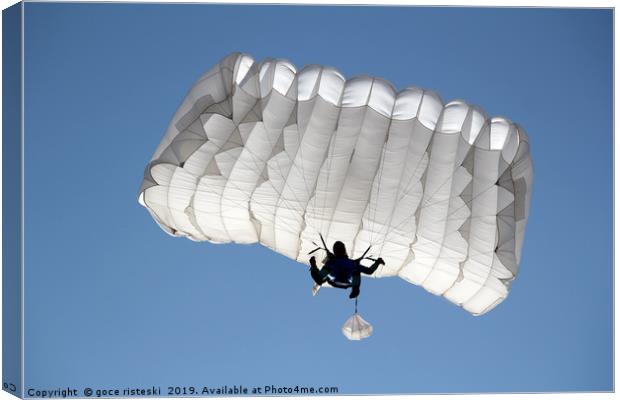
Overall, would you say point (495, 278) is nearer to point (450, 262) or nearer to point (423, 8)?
point (450, 262)

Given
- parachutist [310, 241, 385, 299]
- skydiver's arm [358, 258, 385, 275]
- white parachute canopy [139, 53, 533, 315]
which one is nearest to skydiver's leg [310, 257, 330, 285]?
parachutist [310, 241, 385, 299]

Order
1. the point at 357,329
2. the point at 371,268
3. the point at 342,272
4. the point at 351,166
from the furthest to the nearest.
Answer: the point at 357,329 → the point at 351,166 → the point at 342,272 → the point at 371,268

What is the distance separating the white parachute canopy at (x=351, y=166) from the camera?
1380 centimetres

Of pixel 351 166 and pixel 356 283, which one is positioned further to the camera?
pixel 351 166

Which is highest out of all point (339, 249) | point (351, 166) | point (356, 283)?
point (351, 166)

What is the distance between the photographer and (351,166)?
46.4ft

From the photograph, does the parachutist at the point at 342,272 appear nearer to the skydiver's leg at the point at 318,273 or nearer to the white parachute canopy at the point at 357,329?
the skydiver's leg at the point at 318,273

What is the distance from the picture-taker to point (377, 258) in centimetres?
1466

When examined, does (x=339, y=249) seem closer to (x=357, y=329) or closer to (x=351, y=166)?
(x=351, y=166)

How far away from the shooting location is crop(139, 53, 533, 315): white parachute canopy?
1380 centimetres

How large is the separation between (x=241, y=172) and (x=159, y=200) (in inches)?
40.5

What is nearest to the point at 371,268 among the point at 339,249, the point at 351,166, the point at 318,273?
the point at 339,249

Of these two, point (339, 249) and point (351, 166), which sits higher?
point (351, 166)

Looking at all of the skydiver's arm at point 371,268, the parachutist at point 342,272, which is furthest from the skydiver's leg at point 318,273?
the skydiver's arm at point 371,268
